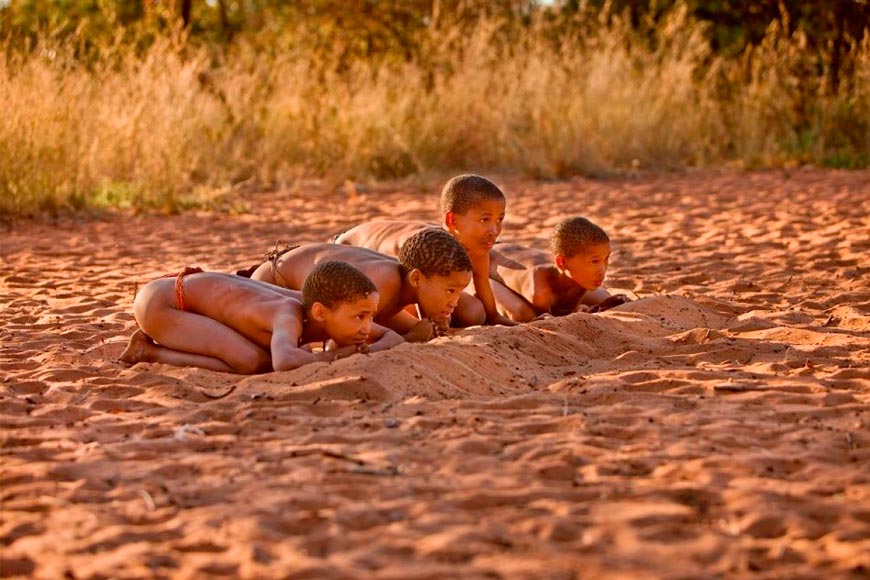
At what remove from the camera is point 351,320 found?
4836mm

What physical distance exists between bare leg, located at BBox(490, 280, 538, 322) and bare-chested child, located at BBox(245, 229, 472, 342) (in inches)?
36.4

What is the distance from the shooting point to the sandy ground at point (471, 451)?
299 cm

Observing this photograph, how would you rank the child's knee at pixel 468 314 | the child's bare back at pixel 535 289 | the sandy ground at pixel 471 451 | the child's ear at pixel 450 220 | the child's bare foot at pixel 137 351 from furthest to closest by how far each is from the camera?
1. the child's bare back at pixel 535 289
2. the child's ear at pixel 450 220
3. the child's knee at pixel 468 314
4. the child's bare foot at pixel 137 351
5. the sandy ground at pixel 471 451

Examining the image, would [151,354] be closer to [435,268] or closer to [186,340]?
[186,340]

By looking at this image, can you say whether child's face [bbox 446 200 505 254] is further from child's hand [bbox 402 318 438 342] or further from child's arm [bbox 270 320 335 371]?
child's arm [bbox 270 320 335 371]

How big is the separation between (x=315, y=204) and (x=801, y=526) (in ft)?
27.5

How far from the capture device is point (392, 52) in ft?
54.2

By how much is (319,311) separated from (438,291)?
593 mm

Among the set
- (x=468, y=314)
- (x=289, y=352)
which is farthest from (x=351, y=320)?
(x=468, y=314)

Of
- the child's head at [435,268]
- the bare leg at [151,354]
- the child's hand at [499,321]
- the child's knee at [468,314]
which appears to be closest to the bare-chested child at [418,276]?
the child's head at [435,268]

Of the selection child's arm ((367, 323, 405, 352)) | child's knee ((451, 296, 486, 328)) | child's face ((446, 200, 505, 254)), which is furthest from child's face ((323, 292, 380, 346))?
child's face ((446, 200, 505, 254))

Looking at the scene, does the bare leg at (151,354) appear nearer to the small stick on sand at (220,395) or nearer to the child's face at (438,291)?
the small stick on sand at (220,395)

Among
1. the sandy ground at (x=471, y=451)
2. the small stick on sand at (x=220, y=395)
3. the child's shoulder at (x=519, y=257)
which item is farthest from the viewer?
the child's shoulder at (x=519, y=257)

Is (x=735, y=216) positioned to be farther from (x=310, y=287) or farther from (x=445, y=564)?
(x=445, y=564)
